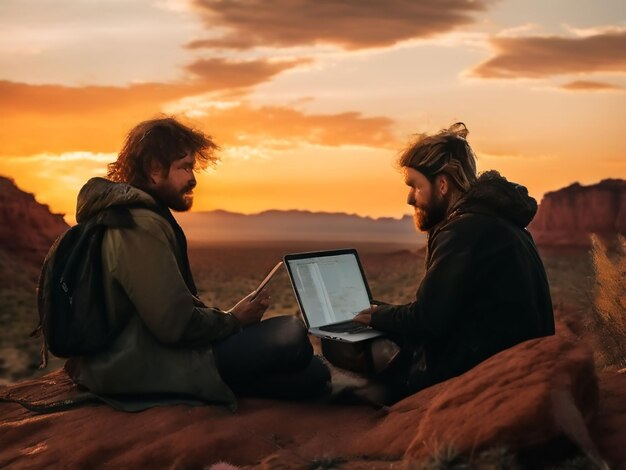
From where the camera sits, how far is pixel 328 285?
642cm

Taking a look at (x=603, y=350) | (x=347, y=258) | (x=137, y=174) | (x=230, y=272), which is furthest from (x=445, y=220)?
(x=230, y=272)

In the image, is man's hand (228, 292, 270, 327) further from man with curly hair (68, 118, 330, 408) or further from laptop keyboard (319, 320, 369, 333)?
laptop keyboard (319, 320, 369, 333)

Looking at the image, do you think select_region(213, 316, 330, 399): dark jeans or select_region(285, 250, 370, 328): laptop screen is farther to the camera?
select_region(285, 250, 370, 328): laptop screen

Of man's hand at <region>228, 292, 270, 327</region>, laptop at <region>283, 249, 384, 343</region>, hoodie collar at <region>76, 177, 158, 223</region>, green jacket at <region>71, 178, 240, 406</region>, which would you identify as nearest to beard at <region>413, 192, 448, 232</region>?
laptop at <region>283, 249, 384, 343</region>

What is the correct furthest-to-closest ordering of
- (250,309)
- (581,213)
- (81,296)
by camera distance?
(581,213) → (250,309) → (81,296)

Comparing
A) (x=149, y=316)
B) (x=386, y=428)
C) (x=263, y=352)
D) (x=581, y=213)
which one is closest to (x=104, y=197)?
(x=149, y=316)

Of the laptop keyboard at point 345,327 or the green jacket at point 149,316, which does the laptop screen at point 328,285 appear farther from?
the green jacket at point 149,316

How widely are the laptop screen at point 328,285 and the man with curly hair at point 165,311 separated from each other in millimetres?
552

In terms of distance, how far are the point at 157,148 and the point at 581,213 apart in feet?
225

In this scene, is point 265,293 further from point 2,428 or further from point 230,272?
point 230,272

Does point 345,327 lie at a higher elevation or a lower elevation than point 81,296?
lower

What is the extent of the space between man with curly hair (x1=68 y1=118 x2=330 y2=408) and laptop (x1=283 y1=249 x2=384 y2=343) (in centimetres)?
48

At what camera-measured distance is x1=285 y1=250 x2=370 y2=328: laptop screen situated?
6156mm

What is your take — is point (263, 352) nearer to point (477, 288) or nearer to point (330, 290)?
point (330, 290)
